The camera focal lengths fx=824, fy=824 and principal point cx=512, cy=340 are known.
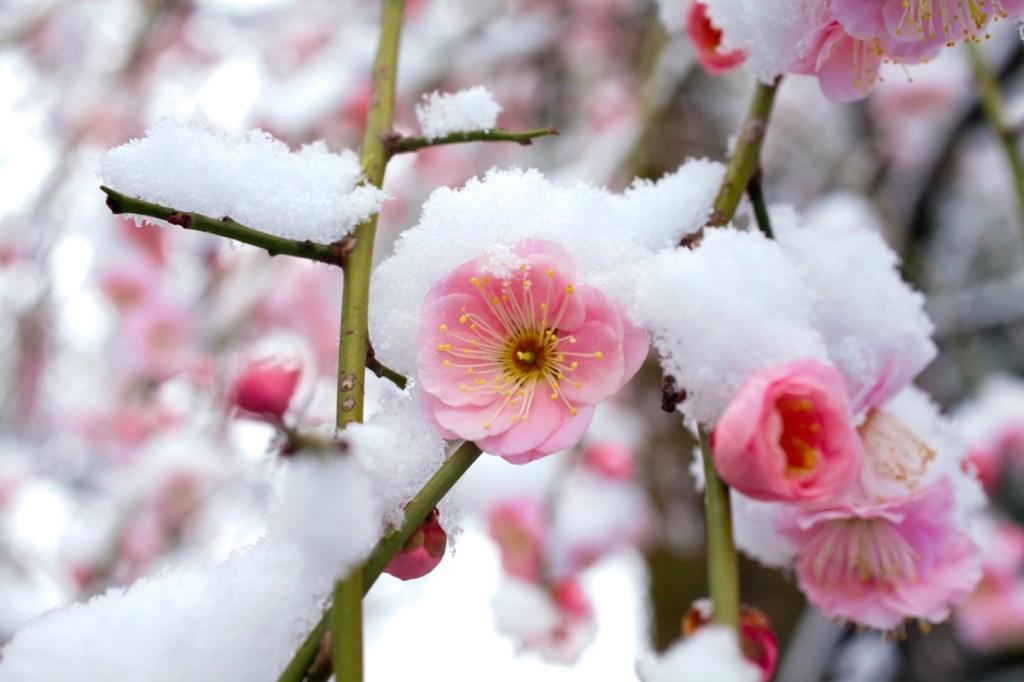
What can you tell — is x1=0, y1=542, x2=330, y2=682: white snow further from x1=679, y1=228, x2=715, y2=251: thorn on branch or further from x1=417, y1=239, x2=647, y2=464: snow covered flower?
x1=679, y1=228, x2=715, y2=251: thorn on branch

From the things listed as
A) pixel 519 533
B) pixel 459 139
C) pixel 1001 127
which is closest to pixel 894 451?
pixel 459 139

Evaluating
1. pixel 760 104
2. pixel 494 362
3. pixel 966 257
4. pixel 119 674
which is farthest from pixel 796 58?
Answer: pixel 966 257

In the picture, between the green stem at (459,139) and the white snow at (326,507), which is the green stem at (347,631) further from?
the green stem at (459,139)

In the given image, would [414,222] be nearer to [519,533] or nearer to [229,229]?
[519,533]

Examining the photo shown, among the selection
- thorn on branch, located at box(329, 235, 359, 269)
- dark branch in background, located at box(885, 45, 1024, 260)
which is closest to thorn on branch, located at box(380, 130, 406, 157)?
thorn on branch, located at box(329, 235, 359, 269)

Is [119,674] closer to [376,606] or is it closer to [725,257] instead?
[725,257]

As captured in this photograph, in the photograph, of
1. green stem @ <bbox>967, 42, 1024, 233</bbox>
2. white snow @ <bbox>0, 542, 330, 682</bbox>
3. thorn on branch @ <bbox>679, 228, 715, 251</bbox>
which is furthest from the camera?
green stem @ <bbox>967, 42, 1024, 233</bbox>
